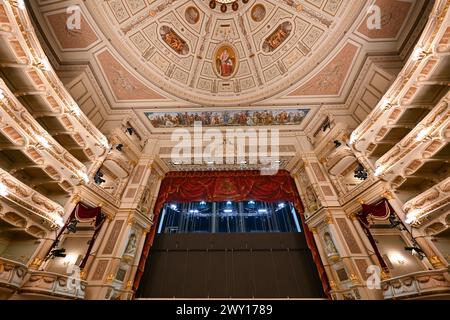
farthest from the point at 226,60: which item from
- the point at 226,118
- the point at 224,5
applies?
the point at 226,118

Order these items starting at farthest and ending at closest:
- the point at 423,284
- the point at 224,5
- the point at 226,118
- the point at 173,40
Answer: the point at 226,118 < the point at 224,5 < the point at 173,40 < the point at 423,284

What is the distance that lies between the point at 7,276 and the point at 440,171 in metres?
15.2

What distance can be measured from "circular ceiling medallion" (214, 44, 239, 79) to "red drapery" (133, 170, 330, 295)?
698 cm

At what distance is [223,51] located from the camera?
1484 cm

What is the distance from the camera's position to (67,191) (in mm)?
9297

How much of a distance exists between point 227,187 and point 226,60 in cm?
859

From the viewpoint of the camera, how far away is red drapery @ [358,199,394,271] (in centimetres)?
866

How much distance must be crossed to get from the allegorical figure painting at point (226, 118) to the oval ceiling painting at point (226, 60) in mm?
2847

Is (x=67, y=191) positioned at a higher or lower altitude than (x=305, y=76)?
lower

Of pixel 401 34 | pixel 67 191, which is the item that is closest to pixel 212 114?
pixel 67 191

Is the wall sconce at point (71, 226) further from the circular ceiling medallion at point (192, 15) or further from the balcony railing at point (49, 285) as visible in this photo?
the circular ceiling medallion at point (192, 15)

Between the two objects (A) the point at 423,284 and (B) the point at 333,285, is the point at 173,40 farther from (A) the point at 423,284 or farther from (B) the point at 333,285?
(A) the point at 423,284

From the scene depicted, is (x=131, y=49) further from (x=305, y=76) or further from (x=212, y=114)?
(x=305, y=76)
